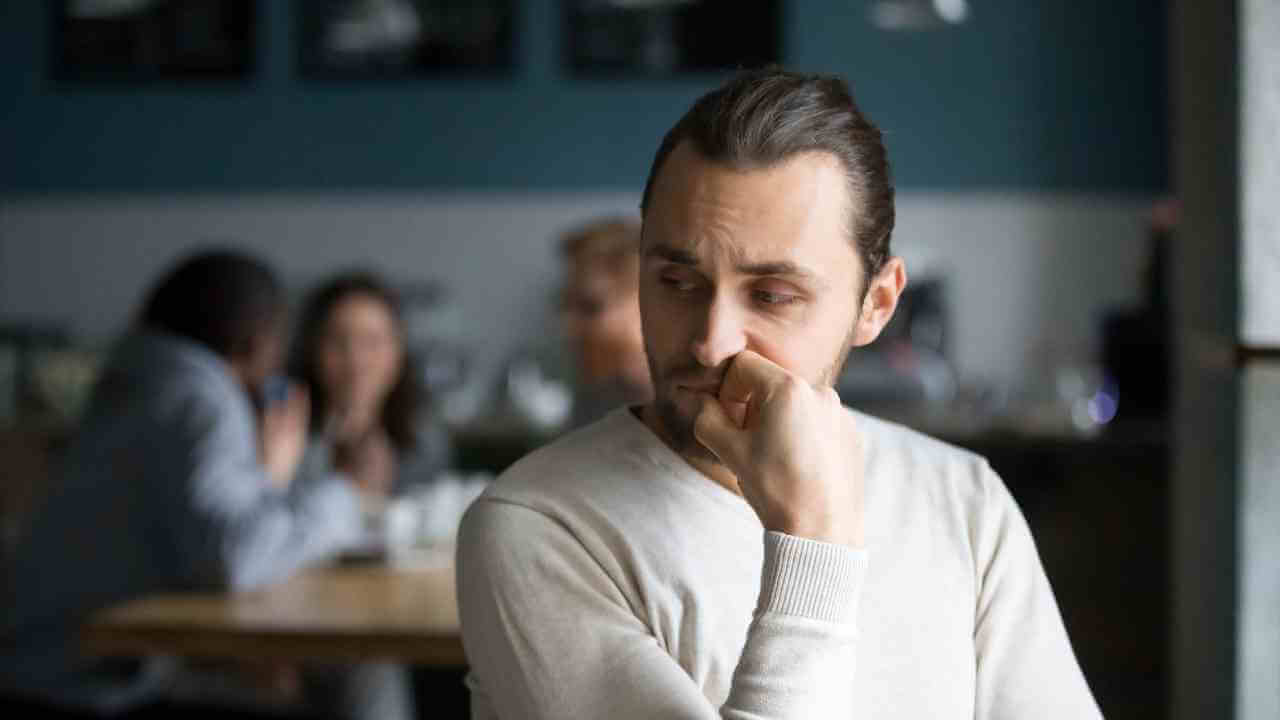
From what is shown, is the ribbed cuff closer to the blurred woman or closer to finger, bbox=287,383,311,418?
finger, bbox=287,383,311,418

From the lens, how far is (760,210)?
0.95 meters

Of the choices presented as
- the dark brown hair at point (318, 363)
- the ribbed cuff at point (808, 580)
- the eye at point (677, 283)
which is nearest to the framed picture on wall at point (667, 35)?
the dark brown hair at point (318, 363)

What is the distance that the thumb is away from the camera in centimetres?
94

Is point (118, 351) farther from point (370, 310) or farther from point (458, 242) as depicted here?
point (458, 242)

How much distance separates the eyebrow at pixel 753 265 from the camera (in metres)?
0.95

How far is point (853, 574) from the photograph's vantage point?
3.01ft

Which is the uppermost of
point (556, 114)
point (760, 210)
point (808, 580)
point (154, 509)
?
point (556, 114)

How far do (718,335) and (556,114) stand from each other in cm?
464

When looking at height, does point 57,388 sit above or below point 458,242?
below

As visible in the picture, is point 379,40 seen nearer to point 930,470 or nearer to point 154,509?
point 154,509

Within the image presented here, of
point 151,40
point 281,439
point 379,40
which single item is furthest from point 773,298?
point 151,40

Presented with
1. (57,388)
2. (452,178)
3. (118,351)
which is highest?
(452,178)

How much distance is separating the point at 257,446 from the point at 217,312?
0.49 meters

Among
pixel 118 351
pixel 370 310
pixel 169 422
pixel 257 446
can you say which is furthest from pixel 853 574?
pixel 370 310
